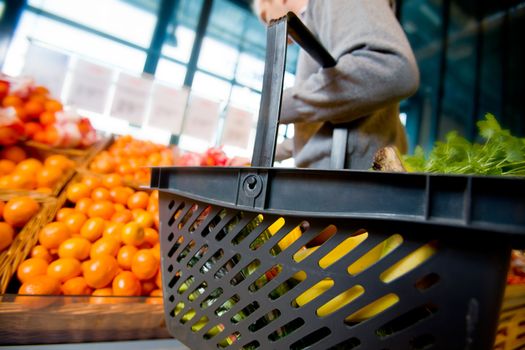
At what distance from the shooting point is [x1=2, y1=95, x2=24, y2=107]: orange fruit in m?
0.97

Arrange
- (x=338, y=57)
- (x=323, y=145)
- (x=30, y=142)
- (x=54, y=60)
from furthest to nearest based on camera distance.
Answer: (x=54, y=60) < (x=30, y=142) < (x=323, y=145) < (x=338, y=57)

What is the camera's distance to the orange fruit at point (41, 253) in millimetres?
647

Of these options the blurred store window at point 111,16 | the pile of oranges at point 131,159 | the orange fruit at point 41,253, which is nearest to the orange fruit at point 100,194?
the pile of oranges at point 131,159

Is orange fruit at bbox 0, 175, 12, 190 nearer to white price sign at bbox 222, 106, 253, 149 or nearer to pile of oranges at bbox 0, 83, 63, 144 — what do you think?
pile of oranges at bbox 0, 83, 63, 144

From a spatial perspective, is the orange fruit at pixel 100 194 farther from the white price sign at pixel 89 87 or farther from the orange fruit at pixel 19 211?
the white price sign at pixel 89 87

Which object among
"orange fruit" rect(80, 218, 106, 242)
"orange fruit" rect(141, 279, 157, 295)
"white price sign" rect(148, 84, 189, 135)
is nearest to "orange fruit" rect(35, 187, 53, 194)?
"orange fruit" rect(80, 218, 106, 242)

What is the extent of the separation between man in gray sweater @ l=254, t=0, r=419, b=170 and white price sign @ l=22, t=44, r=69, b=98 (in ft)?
3.36

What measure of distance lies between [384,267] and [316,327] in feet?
0.27

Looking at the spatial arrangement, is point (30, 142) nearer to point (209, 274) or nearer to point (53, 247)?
point (53, 247)

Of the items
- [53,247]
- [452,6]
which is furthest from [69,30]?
[452,6]

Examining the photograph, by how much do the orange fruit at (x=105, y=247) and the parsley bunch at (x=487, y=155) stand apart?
28.3 inches

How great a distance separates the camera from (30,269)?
1.97ft

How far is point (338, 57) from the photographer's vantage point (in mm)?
649

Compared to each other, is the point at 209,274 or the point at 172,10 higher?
the point at 172,10
